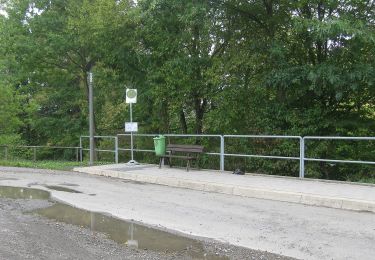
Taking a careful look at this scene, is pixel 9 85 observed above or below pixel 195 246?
above

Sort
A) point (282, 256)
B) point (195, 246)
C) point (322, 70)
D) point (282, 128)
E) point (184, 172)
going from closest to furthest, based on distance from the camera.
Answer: point (282, 256), point (195, 246), point (322, 70), point (184, 172), point (282, 128)

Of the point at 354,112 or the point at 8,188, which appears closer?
the point at 8,188

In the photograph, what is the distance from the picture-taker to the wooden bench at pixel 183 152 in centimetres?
1474

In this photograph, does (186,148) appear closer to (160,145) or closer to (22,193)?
(160,145)

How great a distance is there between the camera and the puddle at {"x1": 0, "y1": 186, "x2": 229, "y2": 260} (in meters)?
6.43

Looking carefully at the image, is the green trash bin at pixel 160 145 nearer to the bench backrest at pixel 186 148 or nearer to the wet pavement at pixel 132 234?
the bench backrest at pixel 186 148

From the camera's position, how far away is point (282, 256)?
6102mm

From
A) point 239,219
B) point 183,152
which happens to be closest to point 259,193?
point 239,219

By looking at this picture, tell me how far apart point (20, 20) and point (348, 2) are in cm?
1815

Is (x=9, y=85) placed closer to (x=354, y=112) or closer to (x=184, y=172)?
(x=184, y=172)

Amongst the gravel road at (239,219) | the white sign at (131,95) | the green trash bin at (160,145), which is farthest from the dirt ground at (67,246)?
the white sign at (131,95)

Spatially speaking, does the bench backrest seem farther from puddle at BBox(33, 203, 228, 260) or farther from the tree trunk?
puddle at BBox(33, 203, 228, 260)

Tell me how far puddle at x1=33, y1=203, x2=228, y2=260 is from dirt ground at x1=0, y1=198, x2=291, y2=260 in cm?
16

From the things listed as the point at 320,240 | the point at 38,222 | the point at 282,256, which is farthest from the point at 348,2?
the point at 38,222
